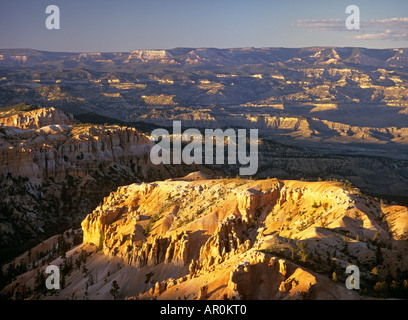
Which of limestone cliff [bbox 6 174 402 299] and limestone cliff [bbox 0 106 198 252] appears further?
limestone cliff [bbox 0 106 198 252]

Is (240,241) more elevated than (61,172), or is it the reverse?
(240,241)

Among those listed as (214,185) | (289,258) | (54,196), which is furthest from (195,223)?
(54,196)

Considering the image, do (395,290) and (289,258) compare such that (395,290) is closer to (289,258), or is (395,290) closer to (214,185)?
(289,258)

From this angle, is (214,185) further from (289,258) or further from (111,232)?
(289,258)

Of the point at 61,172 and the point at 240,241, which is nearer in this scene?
the point at 240,241

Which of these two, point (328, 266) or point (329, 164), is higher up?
point (328, 266)

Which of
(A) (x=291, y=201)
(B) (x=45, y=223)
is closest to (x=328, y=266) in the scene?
(A) (x=291, y=201)

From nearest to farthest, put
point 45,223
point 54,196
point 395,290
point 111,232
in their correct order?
1. point 395,290
2. point 111,232
3. point 45,223
4. point 54,196

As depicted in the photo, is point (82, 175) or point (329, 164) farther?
point (329, 164)

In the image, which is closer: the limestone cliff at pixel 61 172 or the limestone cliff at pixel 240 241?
the limestone cliff at pixel 240 241


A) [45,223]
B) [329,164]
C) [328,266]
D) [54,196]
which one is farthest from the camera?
[329,164]
